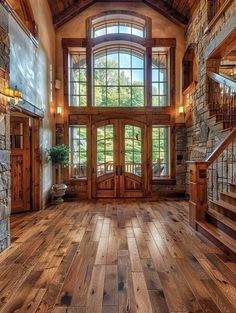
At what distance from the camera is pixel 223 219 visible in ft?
11.8

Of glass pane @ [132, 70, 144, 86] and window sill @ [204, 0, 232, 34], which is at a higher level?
window sill @ [204, 0, 232, 34]

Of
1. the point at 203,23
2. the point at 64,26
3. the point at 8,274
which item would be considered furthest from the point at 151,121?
the point at 8,274

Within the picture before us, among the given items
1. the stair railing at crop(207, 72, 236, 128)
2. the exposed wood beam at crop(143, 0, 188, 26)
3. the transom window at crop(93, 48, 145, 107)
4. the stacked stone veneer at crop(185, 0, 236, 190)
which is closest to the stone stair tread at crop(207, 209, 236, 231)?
the stacked stone veneer at crop(185, 0, 236, 190)

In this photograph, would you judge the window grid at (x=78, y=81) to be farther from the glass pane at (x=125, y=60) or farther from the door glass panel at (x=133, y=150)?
the door glass panel at (x=133, y=150)

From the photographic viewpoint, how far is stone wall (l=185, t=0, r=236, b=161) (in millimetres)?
5133

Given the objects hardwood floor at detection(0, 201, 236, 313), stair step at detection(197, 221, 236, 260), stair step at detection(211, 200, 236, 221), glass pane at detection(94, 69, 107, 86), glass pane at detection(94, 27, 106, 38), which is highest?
glass pane at detection(94, 27, 106, 38)

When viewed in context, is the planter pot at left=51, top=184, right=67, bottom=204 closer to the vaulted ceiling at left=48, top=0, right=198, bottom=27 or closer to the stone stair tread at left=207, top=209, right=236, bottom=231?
the stone stair tread at left=207, top=209, right=236, bottom=231

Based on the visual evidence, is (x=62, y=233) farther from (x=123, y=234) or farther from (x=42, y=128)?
(x=42, y=128)

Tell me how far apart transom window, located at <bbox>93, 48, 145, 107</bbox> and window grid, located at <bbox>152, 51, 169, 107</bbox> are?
0.36 m

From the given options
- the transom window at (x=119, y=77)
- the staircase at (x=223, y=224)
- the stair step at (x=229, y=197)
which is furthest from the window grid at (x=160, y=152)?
the stair step at (x=229, y=197)

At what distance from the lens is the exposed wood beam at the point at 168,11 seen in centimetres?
691

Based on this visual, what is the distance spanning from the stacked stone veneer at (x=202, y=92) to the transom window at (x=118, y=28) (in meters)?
1.50

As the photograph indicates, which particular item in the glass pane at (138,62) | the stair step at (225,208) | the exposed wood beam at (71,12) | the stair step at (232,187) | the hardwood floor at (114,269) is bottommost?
the hardwood floor at (114,269)

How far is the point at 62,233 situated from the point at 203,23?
5648 millimetres
